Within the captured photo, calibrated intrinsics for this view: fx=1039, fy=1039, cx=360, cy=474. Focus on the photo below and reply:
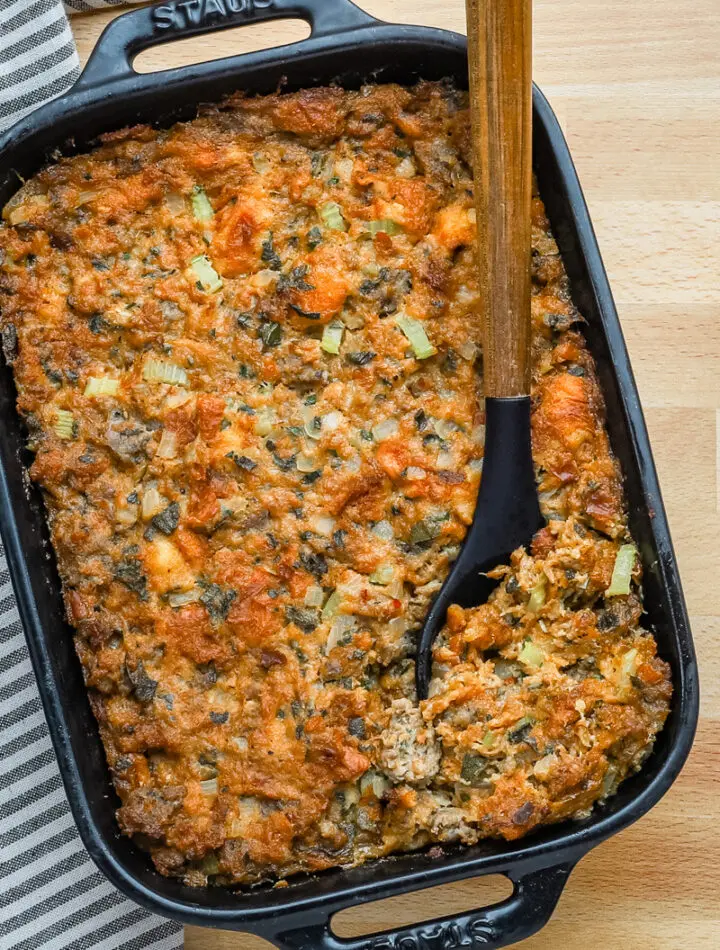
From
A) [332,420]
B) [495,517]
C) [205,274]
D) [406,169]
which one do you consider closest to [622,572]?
[495,517]

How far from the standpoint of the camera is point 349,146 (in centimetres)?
265

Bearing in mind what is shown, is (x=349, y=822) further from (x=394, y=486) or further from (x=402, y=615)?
(x=394, y=486)

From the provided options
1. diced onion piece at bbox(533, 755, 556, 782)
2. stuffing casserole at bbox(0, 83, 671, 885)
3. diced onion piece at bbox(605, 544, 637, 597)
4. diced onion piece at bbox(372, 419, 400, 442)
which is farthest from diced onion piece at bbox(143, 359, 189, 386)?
diced onion piece at bbox(533, 755, 556, 782)

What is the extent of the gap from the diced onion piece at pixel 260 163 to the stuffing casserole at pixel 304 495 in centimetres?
3

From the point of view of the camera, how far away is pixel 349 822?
2.54 m

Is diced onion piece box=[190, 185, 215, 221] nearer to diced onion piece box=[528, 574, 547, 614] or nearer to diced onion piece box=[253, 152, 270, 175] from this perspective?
diced onion piece box=[253, 152, 270, 175]

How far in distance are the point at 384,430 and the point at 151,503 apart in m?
0.60

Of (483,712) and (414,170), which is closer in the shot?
(483,712)

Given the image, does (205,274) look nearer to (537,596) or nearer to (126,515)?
(126,515)

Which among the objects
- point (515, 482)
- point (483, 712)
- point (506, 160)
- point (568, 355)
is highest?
point (506, 160)

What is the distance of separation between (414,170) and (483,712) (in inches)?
53.5

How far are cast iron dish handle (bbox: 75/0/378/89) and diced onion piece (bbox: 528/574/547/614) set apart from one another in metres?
1.41

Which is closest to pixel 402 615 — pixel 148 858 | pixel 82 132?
pixel 148 858

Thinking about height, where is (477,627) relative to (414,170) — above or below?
below
